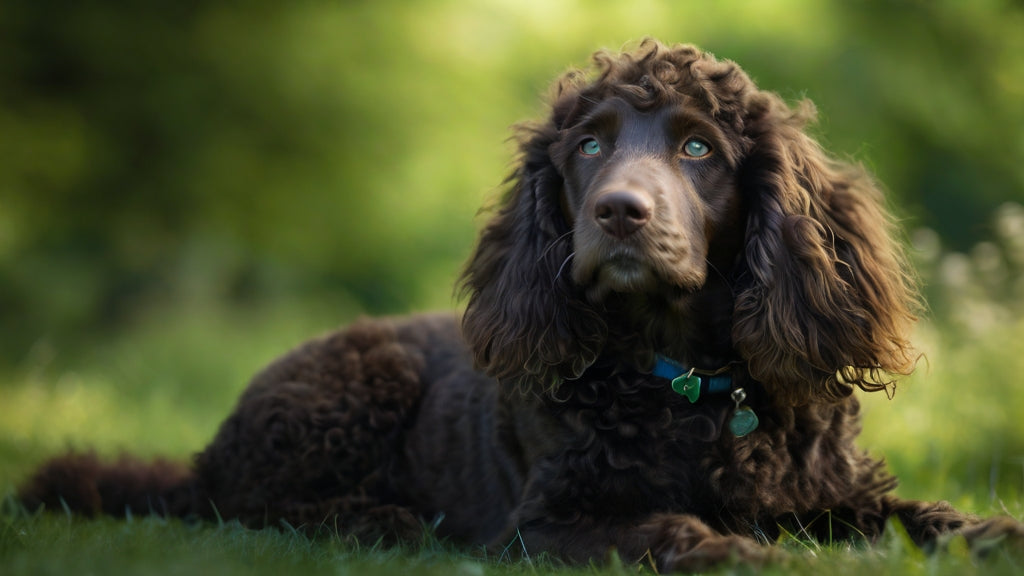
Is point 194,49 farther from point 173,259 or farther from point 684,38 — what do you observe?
point 684,38

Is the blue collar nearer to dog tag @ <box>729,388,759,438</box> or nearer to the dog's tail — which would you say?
dog tag @ <box>729,388,759,438</box>

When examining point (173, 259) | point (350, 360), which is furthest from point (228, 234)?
point (350, 360)

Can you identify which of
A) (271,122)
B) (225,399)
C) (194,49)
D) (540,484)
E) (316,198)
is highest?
(194,49)

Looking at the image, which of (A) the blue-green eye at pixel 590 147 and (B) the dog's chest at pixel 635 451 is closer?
(B) the dog's chest at pixel 635 451

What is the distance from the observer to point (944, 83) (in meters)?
8.19

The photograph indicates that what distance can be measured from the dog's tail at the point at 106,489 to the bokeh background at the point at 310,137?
11.8ft

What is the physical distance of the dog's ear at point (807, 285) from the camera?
2979 mm

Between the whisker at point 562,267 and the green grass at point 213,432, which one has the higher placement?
the whisker at point 562,267

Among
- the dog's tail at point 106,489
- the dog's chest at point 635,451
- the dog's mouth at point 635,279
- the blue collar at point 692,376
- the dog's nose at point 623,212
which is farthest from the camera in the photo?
the dog's tail at point 106,489

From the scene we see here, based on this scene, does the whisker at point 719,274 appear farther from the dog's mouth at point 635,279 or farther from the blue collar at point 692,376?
the blue collar at point 692,376

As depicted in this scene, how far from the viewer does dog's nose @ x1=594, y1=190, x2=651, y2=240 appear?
2.74 m

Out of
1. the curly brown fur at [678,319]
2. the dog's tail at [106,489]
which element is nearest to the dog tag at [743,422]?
the curly brown fur at [678,319]

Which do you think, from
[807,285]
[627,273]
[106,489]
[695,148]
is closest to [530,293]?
[627,273]

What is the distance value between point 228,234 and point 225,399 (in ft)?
8.32
